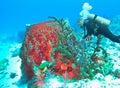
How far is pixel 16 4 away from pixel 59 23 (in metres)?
125

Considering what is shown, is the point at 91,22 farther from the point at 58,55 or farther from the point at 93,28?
the point at 58,55

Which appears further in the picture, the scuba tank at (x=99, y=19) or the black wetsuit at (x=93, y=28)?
the scuba tank at (x=99, y=19)

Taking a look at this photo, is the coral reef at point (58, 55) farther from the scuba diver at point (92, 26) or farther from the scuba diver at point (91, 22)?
the scuba diver at point (91, 22)

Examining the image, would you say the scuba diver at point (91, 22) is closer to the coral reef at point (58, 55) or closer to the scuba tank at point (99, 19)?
the scuba tank at point (99, 19)

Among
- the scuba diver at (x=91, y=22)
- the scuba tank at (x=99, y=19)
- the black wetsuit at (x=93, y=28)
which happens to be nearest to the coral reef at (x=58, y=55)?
the black wetsuit at (x=93, y=28)

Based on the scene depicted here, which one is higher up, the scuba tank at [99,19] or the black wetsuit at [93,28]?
the scuba tank at [99,19]

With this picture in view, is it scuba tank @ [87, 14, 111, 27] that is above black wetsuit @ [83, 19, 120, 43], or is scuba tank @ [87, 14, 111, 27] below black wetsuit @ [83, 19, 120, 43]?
above

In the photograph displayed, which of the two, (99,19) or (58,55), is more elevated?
(99,19)

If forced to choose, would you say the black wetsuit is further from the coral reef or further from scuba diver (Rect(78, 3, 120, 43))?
the coral reef

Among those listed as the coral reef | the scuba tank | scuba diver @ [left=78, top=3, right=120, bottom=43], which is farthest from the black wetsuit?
the coral reef

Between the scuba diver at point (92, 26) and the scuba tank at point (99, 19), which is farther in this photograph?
the scuba tank at point (99, 19)

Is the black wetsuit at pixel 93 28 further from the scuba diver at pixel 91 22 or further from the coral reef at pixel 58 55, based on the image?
the coral reef at pixel 58 55

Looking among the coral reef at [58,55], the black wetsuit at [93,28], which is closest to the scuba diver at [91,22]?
the black wetsuit at [93,28]

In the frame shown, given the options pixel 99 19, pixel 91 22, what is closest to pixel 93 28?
pixel 91 22
